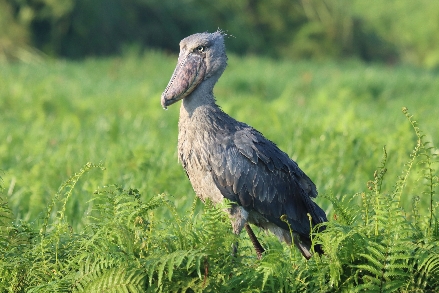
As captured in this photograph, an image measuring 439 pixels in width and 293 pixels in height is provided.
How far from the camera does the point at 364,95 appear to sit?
16.1 meters

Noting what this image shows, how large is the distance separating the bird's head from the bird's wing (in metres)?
0.39

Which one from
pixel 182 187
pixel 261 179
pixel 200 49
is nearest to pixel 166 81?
pixel 182 187

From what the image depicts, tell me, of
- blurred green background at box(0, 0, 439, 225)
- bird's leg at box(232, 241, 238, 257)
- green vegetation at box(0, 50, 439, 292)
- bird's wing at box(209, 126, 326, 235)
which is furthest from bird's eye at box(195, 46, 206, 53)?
bird's leg at box(232, 241, 238, 257)

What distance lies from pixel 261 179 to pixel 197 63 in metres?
0.85

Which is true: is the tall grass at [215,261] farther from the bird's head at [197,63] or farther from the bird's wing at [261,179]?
the bird's head at [197,63]

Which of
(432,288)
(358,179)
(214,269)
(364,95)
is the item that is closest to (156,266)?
(214,269)

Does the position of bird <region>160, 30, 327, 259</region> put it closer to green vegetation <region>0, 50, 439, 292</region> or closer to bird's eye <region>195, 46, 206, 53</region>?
bird's eye <region>195, 46, 206, 53</region>

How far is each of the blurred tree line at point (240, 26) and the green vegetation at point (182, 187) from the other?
14.7ft

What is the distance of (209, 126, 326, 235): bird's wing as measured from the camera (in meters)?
5.04

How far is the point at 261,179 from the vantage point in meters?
5.14

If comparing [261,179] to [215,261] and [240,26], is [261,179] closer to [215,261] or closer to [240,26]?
[215,261]

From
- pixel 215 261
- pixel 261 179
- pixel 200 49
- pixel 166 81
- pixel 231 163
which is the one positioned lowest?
pixel 215 261

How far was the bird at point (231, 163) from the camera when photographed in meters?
5.03

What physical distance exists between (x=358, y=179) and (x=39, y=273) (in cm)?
449
